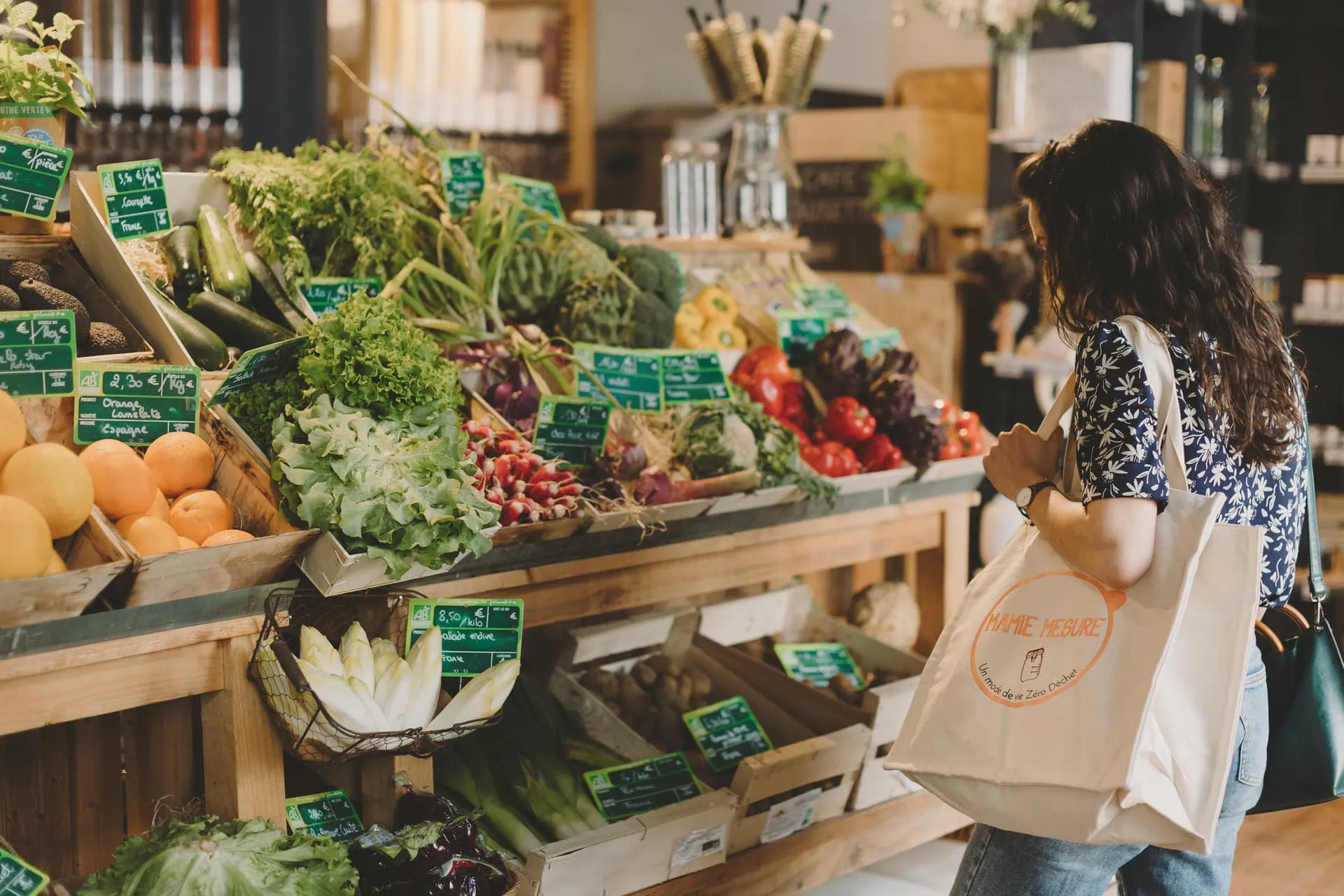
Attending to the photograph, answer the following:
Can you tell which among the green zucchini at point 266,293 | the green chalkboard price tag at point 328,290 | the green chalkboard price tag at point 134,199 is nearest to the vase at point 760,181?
the green chalkboard price tag at point 328,290

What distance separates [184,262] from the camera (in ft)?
7.93

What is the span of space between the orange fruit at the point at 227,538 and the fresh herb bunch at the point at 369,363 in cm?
26

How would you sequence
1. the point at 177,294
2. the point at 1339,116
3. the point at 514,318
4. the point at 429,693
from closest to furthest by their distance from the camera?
the point at 429,693
the point at 177,294
the point at 514,318
the point at 1339,116

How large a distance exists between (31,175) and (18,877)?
3.82ft

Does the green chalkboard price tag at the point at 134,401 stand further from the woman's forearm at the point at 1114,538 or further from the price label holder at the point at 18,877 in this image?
the woman's forearm at the point at 1114,538

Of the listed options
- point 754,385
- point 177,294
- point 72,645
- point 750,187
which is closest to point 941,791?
point 72,645

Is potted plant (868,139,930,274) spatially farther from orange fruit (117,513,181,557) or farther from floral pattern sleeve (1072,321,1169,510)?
orange fruit (117,513,181,557)

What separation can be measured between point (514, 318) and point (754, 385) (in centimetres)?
59

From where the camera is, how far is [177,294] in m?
2.41

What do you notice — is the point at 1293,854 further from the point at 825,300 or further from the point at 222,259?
the point at 222,259

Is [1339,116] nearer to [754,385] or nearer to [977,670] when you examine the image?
[754,385]

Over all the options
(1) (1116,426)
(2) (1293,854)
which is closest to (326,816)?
(1) (1116,426)

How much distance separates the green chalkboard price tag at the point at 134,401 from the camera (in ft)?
6.30

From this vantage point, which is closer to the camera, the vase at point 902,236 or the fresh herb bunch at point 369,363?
the fresh herb bunch at point 369,363
